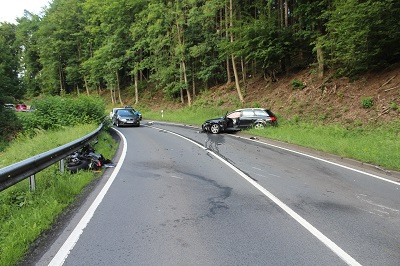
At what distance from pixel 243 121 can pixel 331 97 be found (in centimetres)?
572

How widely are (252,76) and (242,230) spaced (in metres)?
28.8

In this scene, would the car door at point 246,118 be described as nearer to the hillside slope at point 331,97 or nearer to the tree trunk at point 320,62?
the hillside slope at point 331,97

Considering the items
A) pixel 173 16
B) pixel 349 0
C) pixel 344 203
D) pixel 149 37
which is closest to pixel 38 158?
pixel 344 203

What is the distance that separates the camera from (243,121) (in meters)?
19.3

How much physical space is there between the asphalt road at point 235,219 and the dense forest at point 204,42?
11155mm

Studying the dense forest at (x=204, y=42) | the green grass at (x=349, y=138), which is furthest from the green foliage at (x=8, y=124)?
the green grass at (x=349, y=138)

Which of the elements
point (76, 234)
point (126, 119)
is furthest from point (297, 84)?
point (76, 234)

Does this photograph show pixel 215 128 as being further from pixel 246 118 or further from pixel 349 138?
pixel 349 138

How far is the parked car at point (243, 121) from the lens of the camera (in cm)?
1870

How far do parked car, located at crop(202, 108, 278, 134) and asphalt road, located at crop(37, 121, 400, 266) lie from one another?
1018 cm

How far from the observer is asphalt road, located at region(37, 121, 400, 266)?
361cm

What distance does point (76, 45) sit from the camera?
6147cm

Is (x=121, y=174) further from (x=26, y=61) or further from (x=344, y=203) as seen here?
(x=26, y=61)

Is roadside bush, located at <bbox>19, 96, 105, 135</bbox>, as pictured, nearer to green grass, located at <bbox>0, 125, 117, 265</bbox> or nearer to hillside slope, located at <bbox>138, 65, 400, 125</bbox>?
green grass, located at <bbox>0, 125, 117, 265</bbox>
